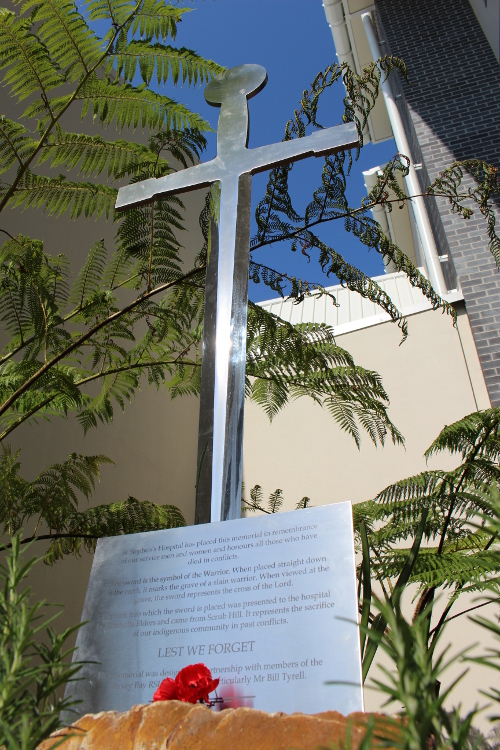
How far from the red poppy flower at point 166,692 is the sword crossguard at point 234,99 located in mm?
1101

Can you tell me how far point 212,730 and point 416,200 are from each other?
15.9ft

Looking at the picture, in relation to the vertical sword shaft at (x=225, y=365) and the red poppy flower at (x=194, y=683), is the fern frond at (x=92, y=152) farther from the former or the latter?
the red poppy flower at (x=194, y=683)

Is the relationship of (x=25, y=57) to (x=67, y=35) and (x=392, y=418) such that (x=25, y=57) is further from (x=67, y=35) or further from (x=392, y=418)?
(x=392, y=418)

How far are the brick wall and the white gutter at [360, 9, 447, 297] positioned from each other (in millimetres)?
80

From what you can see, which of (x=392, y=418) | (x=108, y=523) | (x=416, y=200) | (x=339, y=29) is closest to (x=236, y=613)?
(x=108, y=523)

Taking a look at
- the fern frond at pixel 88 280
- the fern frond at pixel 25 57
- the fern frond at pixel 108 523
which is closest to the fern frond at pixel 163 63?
the fern frond at pixel 25 57

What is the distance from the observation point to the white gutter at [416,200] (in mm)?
4699

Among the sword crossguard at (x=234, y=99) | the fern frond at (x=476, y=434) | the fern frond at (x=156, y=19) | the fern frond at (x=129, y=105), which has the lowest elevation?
the fern frond at (x=476, y=434)

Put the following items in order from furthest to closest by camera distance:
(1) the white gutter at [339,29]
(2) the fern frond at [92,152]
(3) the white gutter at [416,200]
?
1. (1) the white gutter at [339,29]
2. (3) the white gutter at [416,200]
3. (2) the fern frond at [92,152]

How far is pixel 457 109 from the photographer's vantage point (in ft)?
16.8

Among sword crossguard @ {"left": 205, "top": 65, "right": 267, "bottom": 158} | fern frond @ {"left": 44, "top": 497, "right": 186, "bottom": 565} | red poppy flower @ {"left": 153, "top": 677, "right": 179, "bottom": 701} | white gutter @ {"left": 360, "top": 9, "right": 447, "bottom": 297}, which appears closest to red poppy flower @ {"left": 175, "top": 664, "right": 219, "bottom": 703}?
red poppy flower @ {"left": 153, "top": 677, "right": 179, "bottom": 701}

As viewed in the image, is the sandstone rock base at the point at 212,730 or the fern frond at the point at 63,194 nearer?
the sandstone rock base at the point at 212,730

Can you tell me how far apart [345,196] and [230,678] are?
4.66 feet

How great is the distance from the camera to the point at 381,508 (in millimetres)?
2195
